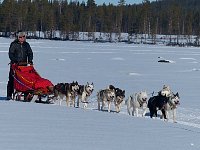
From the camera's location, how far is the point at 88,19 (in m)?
94.7

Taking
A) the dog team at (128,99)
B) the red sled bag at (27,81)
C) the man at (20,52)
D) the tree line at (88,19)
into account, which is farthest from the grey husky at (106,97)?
the tree line at (88,19)

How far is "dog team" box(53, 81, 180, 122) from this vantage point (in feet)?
35.5

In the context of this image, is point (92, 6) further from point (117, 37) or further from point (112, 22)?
point (117, 37)

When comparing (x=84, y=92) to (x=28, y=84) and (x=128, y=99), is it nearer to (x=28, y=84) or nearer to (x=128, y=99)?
(x=128, y=99)

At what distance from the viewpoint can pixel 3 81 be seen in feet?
57.1

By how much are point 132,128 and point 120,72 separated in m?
16.3

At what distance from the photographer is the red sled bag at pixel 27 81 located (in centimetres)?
1056

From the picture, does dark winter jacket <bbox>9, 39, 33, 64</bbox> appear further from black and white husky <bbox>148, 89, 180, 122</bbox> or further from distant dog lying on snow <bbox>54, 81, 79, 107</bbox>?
black and white husky <bbox>148, 89, 180, 122</bbox>

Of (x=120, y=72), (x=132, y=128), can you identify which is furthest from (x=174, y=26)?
(x=132, y=128)

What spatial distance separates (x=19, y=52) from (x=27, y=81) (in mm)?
641

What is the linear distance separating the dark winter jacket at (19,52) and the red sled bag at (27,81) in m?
0.16

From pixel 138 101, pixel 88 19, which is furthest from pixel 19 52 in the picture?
pixel 88 19

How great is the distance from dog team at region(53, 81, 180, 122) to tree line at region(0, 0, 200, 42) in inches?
2686

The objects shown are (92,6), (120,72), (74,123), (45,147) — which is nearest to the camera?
(45,147)
